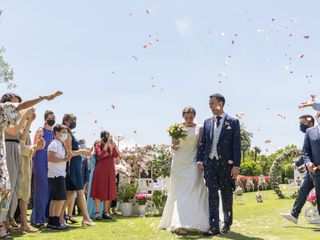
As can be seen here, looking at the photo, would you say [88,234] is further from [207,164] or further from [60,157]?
[207,164]

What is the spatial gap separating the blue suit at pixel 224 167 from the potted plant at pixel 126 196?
5.26 meters

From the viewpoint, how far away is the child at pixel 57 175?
8391mm

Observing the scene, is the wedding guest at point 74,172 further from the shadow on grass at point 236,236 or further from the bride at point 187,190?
the shadow on grass at point 236,236

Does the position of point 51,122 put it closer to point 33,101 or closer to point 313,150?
point 33,101

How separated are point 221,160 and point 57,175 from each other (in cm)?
305

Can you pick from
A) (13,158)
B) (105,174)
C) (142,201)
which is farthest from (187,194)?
(142,201)

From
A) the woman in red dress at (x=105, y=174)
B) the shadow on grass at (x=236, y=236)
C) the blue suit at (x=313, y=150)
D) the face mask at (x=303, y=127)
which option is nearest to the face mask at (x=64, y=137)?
the woman in red dress at (x=105, y=174)

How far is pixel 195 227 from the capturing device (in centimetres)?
758

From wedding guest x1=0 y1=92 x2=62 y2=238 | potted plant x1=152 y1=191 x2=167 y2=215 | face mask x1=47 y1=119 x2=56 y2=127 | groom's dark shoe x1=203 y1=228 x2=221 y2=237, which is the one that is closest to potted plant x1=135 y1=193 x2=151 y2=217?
potted plant x1=152 y1=191 x2=167 y2=215

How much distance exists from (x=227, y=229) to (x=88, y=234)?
92.2 inches

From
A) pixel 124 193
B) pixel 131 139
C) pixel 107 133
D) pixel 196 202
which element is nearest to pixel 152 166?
pixel 124 193

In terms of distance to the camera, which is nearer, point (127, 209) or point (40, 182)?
point (40, 182)

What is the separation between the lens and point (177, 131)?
7.98 metres

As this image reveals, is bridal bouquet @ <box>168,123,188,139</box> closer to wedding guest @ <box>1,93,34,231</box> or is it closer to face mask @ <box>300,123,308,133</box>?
wedding guest @ <box>1,93,34,231</box>
